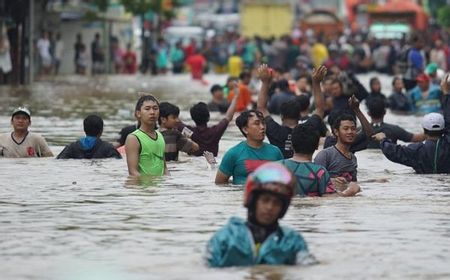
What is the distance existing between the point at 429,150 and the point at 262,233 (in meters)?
7.43

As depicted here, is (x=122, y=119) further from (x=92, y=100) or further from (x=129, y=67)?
(x=129, y=67)

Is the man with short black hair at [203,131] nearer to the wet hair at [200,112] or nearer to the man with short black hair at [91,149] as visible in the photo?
the wet hair at [200,112]

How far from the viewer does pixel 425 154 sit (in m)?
17.5

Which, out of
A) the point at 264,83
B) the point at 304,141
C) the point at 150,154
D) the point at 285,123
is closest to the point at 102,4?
the point at 264,83

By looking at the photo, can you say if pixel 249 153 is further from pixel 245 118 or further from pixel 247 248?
pixel 247 248

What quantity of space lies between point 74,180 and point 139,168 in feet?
3.34

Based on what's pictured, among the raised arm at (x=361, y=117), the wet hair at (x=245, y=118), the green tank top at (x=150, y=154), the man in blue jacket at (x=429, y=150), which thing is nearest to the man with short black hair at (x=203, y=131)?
the raised arm at (x=361, y=117)

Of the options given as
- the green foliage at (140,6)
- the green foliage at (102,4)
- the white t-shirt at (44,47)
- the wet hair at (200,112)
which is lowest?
the white t-shirt at (44,47)

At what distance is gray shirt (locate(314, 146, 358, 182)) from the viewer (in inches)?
617

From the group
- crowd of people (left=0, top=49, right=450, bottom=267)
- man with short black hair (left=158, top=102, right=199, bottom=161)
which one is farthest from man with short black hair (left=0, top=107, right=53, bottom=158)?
man with short black hair (left=158, top=102, right=199, bottom=161)

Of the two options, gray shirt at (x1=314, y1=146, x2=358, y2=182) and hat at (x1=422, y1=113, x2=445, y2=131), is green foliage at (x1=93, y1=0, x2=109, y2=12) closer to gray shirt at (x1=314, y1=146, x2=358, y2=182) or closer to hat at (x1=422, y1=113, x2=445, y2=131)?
hat at (x1=422, y1=113, x2=445, y2=131)

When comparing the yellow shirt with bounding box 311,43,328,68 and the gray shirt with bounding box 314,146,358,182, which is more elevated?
the gray shirt with bounding box 314,146,358,182

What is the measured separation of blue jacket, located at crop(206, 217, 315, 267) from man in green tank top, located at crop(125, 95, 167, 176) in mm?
5606

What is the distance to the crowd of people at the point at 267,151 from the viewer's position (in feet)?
33.4
